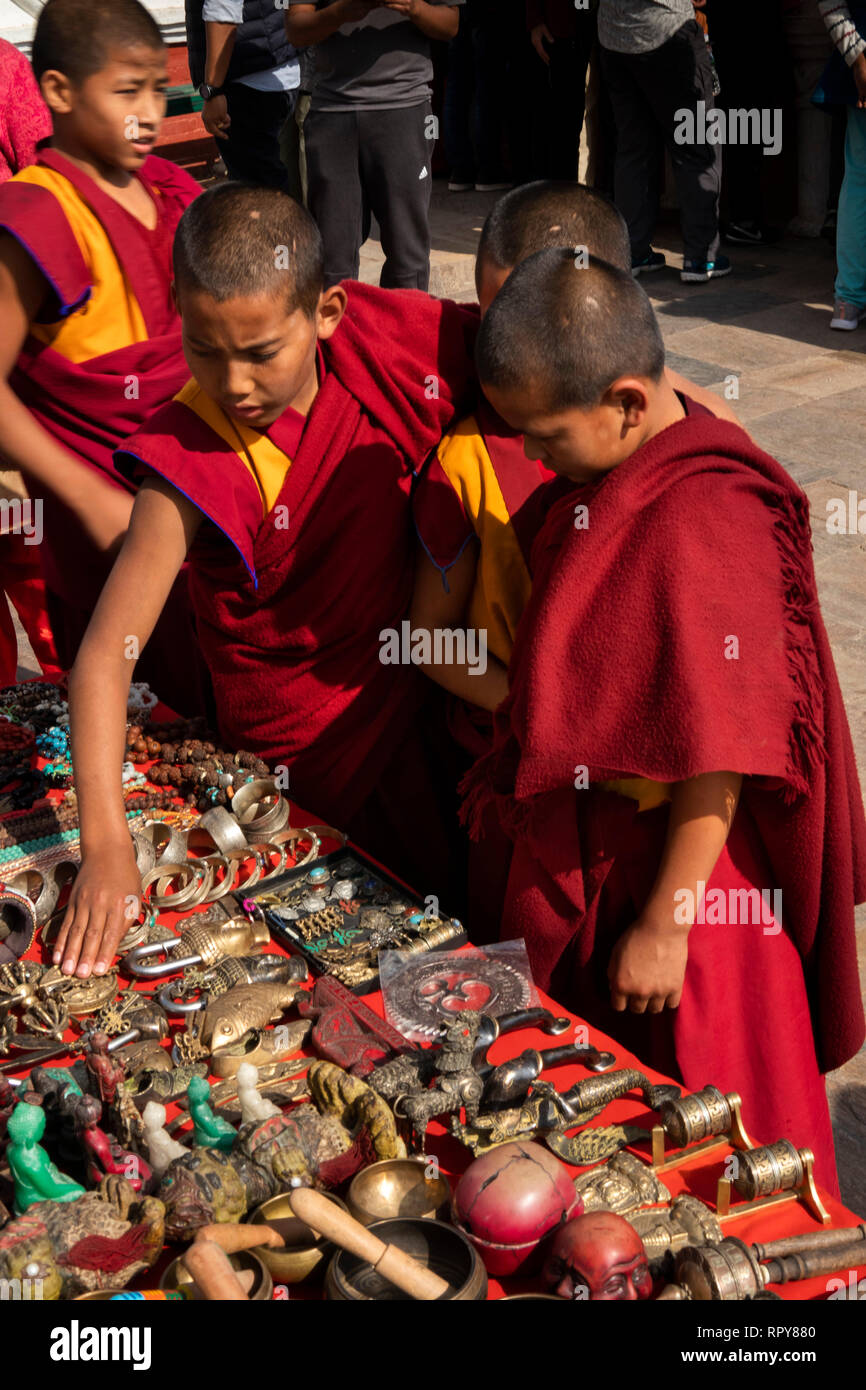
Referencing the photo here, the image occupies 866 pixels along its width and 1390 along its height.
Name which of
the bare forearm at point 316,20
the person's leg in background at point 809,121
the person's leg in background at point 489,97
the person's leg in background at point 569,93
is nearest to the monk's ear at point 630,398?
the bare forearm at point 316,20

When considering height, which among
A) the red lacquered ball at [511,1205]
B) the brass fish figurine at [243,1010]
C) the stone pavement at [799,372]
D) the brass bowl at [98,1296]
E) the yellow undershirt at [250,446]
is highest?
the yellow undershirt at [250,446]

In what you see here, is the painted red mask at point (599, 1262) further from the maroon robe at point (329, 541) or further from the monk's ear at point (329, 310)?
the monk's ear at point (329, 310)

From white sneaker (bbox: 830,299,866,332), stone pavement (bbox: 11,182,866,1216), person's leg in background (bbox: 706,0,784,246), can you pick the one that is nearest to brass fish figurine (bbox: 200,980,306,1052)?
stone pavement (bbox: 11,182,866,1216)

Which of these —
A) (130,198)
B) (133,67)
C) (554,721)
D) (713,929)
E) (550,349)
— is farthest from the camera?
(130,198)

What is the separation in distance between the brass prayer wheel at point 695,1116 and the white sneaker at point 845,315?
22.8 feet

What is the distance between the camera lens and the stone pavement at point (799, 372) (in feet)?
15.1

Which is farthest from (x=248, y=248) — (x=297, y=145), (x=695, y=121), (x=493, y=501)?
(x=695, y=121)

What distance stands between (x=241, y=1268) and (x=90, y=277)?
244 centimetres

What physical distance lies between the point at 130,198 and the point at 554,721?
1990 mm

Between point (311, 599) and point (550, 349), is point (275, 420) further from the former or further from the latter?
point (550, 349)

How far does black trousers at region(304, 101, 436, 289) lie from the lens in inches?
236

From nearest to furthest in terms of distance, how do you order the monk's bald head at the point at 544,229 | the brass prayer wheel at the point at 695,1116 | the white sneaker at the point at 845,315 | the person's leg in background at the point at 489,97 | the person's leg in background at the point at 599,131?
the brass prayer wheel at the point at 695,1116 → the monk's bald head at the point at 544,229 → the white sneaker at the point at 845,315 → the person's leg in background at the point at 599,131 → the person's leg in background at the point at 489,97

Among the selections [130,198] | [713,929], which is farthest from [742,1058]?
[130,198]

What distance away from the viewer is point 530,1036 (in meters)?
2.03
